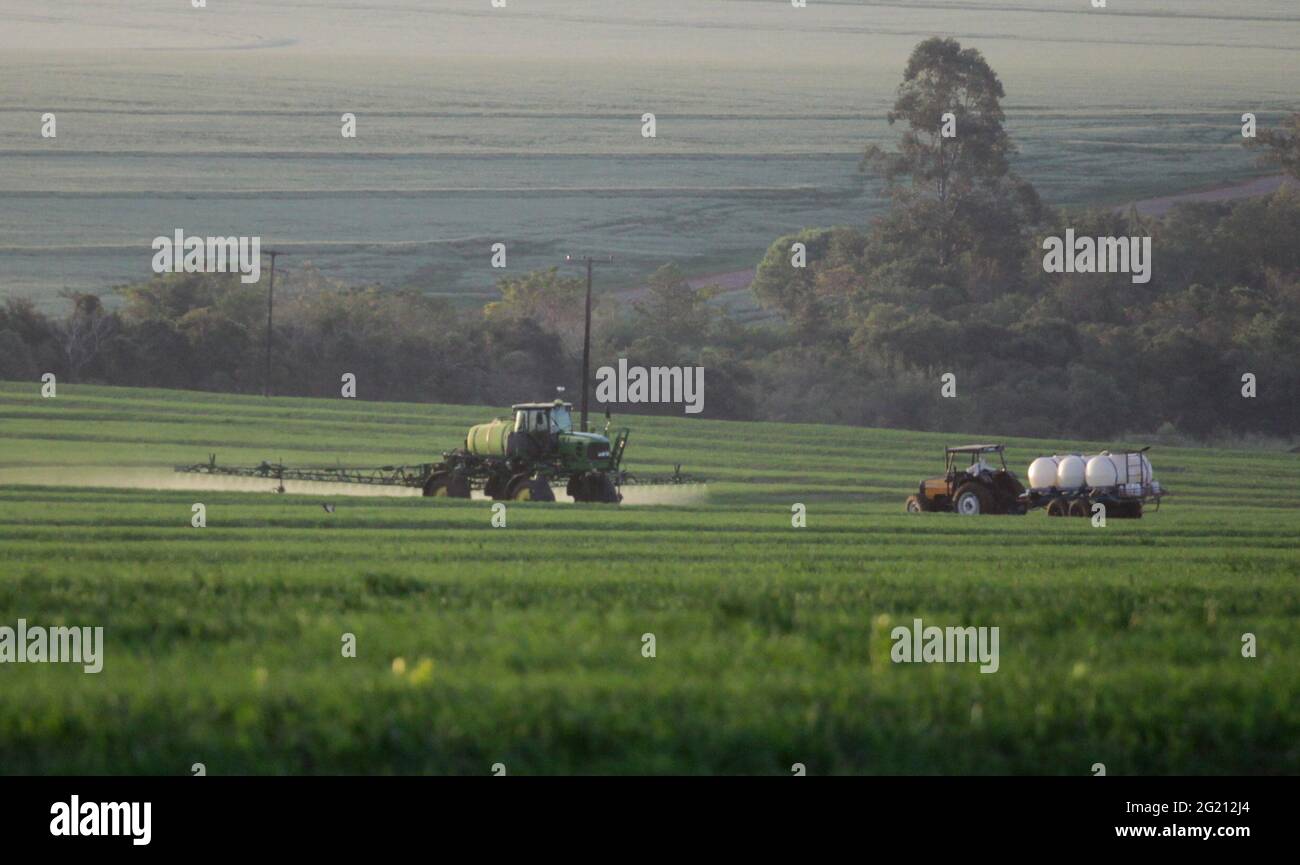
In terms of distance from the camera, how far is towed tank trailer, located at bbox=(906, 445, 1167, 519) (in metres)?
41.6

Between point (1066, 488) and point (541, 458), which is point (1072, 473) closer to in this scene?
point (1066, 488)

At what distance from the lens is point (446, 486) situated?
44250mm

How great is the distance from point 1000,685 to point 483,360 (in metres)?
80.5

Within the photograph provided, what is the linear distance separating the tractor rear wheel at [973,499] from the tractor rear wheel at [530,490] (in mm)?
9688

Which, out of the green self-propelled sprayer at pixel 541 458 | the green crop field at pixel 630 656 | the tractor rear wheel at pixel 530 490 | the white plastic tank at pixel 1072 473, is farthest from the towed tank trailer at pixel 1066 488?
the green crop field at pixel 630 656

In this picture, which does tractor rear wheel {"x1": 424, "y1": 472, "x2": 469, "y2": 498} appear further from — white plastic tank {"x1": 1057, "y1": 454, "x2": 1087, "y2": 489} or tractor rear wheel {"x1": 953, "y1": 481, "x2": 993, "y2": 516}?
white plastic tank {"x1": 1057, "y1": 454, "x2": 1087, "y2": 489}

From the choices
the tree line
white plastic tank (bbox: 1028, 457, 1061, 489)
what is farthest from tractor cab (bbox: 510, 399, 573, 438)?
the tree line

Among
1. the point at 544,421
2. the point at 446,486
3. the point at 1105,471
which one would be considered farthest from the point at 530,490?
the point at 1105,471

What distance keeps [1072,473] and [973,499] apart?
249 centimetres

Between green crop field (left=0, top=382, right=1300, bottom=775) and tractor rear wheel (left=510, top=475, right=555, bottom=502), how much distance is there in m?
13.2

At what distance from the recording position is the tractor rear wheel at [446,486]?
144ft

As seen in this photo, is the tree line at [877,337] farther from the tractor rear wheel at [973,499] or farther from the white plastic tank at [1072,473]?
the white plastic tank at [1072,473]

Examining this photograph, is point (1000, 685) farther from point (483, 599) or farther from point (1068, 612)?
point (483, 599)

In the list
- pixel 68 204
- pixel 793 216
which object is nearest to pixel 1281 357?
pixel 793 216
